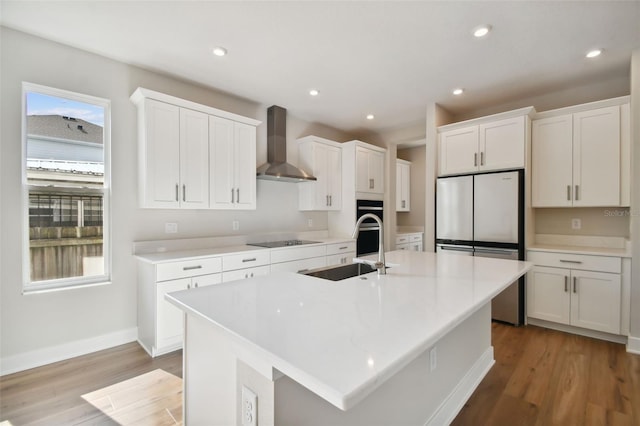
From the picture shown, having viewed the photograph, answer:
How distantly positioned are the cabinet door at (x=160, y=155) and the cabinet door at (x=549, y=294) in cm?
393

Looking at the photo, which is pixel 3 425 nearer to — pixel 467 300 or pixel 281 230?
pixel 467 300

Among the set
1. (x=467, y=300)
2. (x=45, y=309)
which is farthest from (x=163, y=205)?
(x=467, y=300)

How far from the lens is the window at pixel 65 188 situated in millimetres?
2441

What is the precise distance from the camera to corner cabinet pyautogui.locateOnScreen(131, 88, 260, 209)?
108 inches

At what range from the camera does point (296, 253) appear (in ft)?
11.7

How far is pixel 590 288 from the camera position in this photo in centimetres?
292

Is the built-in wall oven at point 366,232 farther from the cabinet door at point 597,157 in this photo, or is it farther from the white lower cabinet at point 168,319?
the white lower cabinet at point 168,319

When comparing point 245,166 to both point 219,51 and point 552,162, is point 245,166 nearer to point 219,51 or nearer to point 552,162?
point 219,51

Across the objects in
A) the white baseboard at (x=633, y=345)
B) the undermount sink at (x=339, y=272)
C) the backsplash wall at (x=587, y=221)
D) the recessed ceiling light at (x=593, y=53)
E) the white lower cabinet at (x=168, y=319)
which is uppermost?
the recessed ceiling light at (x=593, y=53)

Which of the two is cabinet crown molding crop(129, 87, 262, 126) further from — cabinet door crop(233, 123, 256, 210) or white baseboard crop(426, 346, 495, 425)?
white baseboard crop(426, 346, 495, 425)

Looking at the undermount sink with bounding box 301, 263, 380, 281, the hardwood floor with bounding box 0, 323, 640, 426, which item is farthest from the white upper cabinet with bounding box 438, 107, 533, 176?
the undermount sink with bounding box 301, 263, 380, 281

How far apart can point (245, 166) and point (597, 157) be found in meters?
3.79

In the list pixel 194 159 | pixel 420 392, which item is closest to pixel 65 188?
pixel 194 159

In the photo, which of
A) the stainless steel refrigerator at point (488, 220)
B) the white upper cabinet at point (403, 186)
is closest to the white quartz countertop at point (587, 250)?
the stainless steel refrigerator at point (488, 220)
